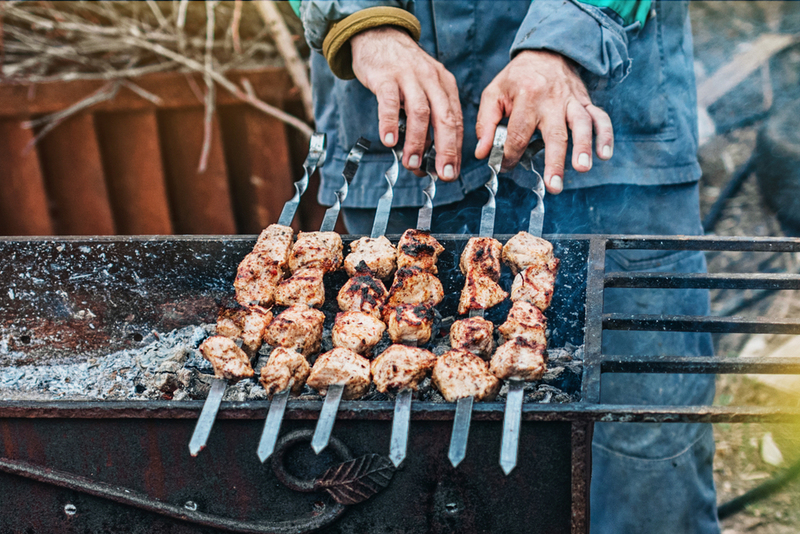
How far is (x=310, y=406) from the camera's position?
139 centimetres

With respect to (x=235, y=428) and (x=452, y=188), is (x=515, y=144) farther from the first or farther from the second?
(x=235, y=428)

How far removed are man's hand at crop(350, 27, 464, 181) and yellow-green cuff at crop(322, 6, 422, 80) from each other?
0.11 metres

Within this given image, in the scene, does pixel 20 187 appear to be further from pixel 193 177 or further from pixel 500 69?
pixel 500 69

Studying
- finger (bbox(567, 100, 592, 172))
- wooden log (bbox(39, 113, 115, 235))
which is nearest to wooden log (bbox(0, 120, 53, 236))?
wooden log (bbox(39, 113, 115, 235))

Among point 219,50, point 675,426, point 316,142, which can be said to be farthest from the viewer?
point 219,50

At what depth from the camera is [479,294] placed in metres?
1.78

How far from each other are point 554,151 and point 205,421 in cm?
128

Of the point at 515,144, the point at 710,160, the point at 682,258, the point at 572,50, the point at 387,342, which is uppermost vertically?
the point at 710,160

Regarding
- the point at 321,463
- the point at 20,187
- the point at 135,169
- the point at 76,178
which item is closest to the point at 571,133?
the point at 321,463

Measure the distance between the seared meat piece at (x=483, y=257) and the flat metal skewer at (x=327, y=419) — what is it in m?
0.61

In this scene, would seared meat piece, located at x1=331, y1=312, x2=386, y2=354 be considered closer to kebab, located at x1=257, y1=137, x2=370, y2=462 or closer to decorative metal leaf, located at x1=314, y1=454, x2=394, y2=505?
kebab, located at x1=257, y1=137, x2=370, y2=462

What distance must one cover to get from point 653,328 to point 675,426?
4.30 feet

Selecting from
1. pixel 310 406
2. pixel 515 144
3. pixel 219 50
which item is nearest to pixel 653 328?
pixel 515 144

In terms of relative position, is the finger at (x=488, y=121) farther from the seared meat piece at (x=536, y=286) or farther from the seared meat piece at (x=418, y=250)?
the seared meat piece at (x=536, y=286)
